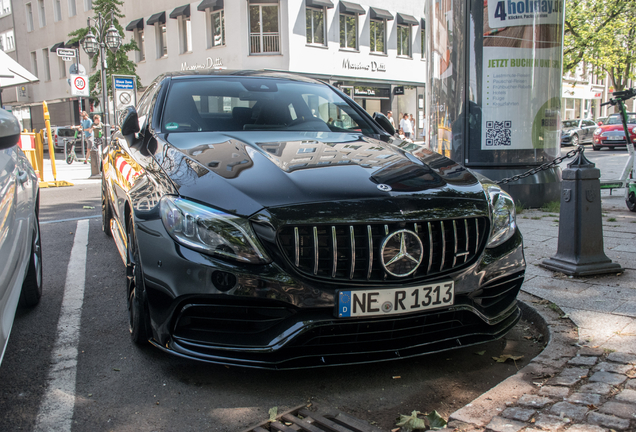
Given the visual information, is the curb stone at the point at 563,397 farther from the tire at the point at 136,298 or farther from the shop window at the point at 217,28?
the shop window at the point at 217,28

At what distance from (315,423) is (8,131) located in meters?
1.68

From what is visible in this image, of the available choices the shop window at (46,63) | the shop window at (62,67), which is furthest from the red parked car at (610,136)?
the shop window at (46,63)

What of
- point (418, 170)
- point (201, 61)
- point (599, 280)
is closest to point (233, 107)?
point (418, 170)

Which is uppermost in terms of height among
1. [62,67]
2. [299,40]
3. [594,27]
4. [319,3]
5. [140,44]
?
[319,3]

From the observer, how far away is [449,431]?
7.31 ft

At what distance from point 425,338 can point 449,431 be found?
550 mm

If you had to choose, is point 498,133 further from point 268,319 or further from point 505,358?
point 268,319

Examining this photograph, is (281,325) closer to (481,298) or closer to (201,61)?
(481,298)

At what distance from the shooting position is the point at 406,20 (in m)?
31.8

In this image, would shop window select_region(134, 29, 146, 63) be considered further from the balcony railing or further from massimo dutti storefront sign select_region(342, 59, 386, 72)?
massimo dutti storefront sign select_region(342, 59, 386, 72)

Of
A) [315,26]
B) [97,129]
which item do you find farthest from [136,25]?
[97,129]

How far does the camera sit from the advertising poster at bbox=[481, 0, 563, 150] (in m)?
7.21

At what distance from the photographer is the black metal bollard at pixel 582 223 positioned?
13.7 feet

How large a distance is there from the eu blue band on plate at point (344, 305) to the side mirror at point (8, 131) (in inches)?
57.0
